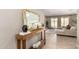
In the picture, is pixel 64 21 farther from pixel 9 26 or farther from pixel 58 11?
pixel 9 26

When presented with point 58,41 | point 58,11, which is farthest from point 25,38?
point 58,11

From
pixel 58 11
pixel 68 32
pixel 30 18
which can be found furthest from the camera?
pixel 68 32

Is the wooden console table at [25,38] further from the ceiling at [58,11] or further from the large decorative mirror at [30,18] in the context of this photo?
the ceiling at [58,11]

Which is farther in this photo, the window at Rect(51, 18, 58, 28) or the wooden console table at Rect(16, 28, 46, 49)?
the window at Rect(51, 18, 58, 28)

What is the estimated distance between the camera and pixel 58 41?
4.62 feet

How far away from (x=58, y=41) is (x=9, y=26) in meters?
0.76

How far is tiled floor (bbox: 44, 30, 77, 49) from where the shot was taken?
4.24ft

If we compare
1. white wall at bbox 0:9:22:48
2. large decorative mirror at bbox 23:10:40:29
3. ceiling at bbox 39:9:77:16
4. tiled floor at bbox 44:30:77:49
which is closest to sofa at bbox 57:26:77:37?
tiled floor at bbox 44:30:77:49

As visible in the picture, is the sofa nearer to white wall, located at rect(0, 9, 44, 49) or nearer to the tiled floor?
the tiled floor

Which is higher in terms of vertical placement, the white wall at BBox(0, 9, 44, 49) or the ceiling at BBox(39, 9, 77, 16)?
the ceiling at BBox(39, 9, 77, 16)

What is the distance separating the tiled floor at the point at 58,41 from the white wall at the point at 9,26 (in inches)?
14.7

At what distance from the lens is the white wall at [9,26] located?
124cm

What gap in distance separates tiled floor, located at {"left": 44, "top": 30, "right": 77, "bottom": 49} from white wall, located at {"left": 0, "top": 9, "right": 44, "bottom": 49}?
374 mm
